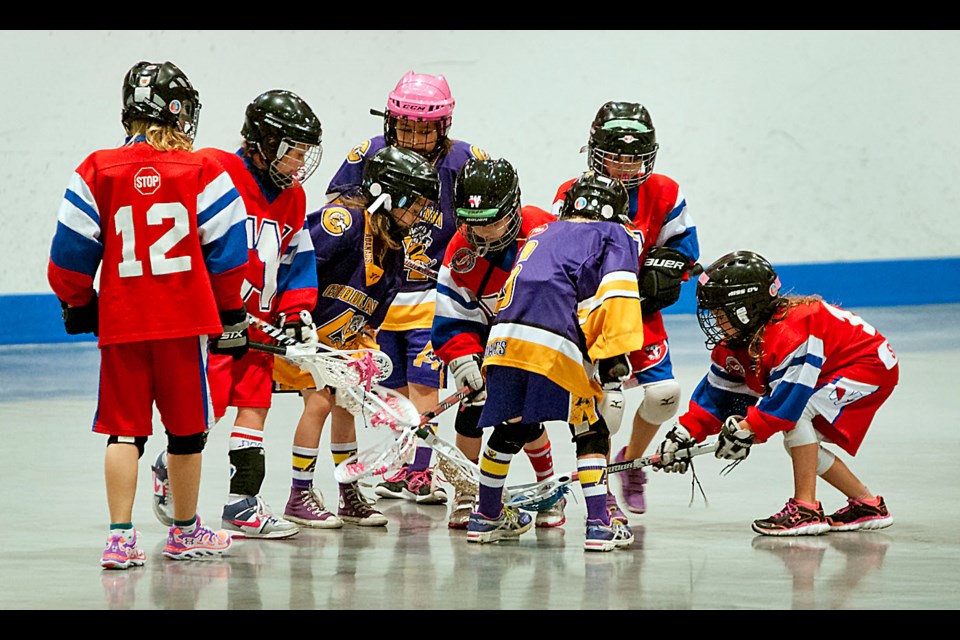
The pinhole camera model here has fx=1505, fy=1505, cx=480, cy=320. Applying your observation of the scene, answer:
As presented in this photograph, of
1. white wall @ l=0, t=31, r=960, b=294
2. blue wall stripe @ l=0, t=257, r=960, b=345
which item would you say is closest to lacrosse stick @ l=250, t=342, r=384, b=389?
white wall @ l=0, t=31, r=960, b=294

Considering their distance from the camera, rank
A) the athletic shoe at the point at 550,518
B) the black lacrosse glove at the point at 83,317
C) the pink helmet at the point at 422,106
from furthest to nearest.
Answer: the pink helmet at the point at 422,106
the athletic shoe at the point at 550,518
the black lacrosse glove at the point at 83,317

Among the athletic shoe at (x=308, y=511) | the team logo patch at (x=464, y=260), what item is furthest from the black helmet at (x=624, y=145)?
the athletic shoe at (x=308, y=511)

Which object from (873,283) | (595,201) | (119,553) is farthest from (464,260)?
(873,283)

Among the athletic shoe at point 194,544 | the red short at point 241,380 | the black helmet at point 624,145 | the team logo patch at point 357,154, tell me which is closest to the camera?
the athletic shoe at point 194,544

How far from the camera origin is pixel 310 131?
4.40m

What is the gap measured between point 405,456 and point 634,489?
2.99 feet

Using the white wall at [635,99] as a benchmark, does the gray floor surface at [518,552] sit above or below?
below

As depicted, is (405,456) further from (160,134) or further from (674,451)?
(160,134)

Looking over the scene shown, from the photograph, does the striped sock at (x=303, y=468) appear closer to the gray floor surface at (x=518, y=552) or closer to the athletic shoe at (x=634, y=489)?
the gray floor surface at (x=518, y=552)

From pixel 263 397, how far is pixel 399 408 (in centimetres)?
41

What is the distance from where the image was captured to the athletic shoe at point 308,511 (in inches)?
178

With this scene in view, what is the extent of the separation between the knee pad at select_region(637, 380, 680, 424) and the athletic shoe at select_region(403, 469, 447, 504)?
736 millimetres

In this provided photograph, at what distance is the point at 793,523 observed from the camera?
171 inches

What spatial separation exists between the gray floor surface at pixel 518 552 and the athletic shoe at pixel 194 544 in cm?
4
